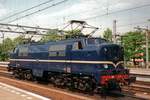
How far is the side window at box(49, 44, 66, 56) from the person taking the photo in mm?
19895

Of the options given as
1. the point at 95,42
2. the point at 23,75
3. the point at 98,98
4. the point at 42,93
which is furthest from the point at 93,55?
the point at 23,75

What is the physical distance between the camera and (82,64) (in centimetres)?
1780

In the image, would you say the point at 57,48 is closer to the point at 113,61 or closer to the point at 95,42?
the point at 95,42

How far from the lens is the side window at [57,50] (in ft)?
65.3

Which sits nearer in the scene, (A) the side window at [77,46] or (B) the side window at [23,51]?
(A) the side window at [77,46]

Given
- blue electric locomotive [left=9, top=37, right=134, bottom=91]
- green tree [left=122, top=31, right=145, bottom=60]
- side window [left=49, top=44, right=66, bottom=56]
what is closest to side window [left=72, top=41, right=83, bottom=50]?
blue electric locomotive [left=9, top=37, right=134, bottom=91]

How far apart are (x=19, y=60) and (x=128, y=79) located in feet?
42.2

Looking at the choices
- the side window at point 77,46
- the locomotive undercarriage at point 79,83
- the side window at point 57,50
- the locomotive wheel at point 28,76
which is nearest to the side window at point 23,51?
the locomotive wheel at point 28,76

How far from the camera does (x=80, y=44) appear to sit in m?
18.2

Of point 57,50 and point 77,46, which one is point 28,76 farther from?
point 77,46

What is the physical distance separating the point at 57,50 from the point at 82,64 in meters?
3.39

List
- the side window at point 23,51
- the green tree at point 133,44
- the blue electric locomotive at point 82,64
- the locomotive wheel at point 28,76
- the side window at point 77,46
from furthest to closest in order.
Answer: the green tree at point 133,44
the side window at point 23,51
the locomotive wheel at point 28,76
the side window at point 77,46
the blue electric locomotive at point 82,64

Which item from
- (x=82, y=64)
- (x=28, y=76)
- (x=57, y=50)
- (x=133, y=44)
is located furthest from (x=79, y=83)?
(x=133, y=44)

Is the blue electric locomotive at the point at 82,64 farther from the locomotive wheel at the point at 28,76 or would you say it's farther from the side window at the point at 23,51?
the side window at the point at 23,51
